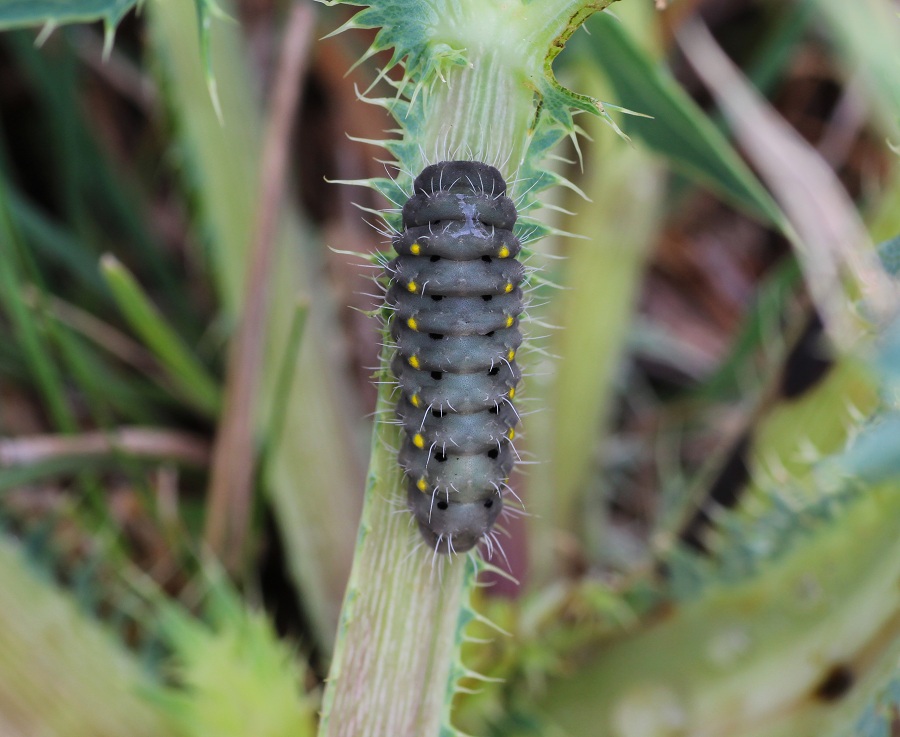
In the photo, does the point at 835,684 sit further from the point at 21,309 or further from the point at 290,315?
the point at 21,309

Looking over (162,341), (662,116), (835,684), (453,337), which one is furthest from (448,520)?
(162,341)

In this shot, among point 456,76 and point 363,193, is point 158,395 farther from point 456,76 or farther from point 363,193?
point 456,76

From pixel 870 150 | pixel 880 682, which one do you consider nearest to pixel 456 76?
pixel 880 682

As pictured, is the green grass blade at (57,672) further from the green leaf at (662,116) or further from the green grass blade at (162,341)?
the green leaf at (662,116)

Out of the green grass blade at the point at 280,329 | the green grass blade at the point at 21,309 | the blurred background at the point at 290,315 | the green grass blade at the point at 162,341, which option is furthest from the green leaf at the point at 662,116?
the green grass blade at the point at 21,309

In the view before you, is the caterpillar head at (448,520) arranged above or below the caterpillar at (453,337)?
below

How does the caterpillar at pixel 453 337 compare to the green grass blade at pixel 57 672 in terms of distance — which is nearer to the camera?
the caterpillar at pixel 453 337

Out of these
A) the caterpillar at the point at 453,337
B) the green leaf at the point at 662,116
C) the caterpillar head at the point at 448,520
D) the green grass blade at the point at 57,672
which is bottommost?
the green grass blade at the point at 57,672
